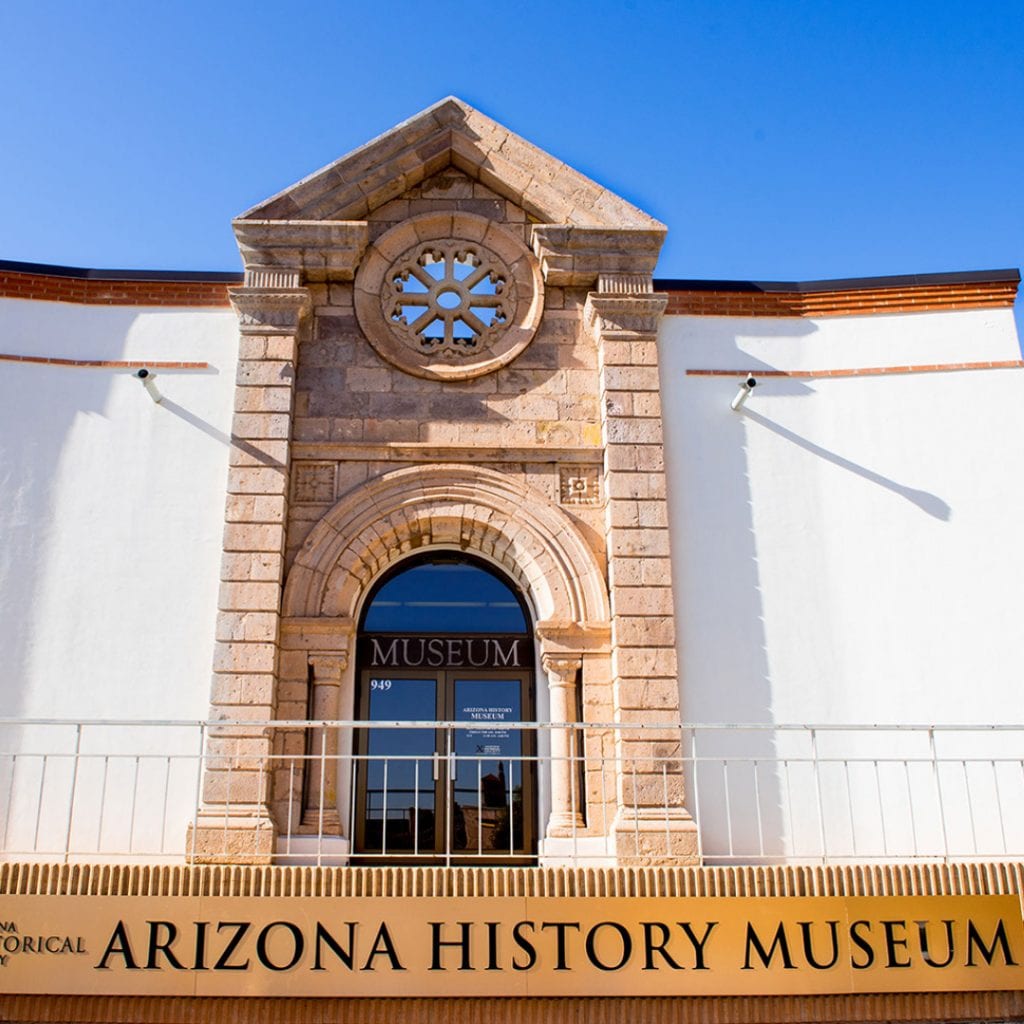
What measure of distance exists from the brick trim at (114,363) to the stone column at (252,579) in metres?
0.55

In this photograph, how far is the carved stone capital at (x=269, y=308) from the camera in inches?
384

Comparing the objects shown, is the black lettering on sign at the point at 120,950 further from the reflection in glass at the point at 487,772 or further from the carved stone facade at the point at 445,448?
the reflection in glass at the point at 487,772

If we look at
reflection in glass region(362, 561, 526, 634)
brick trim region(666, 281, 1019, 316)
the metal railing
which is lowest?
the metal railing

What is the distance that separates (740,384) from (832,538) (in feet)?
5.38

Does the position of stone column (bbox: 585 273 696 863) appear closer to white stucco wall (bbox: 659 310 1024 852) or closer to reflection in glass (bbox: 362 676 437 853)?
white stucco wall (bbox: 659 310 1024 852)

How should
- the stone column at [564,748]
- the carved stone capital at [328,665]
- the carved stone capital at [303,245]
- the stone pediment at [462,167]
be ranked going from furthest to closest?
the stone pediment at [462,167] < the carved stone capital at [303,245] < the carved stone capital at [328,665] < the stone column at [564,748]

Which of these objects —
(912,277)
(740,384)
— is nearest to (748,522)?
(740,384)

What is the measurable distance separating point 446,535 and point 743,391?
2.96 meters

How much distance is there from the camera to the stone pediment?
10062 millimetres

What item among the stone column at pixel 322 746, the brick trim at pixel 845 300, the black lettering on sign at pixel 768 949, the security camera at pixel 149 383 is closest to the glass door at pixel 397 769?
the stone column at pixel 322 746

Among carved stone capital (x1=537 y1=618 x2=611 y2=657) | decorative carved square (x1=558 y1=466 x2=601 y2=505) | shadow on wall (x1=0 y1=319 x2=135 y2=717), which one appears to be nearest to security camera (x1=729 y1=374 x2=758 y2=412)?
decorative carved square (x1=558 y1=466 x2=601 y2=505)

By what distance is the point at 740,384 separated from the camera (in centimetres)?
992

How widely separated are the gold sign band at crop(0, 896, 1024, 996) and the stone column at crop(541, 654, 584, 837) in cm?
172

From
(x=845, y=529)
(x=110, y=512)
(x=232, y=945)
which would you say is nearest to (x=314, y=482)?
(x=110, y=512)
